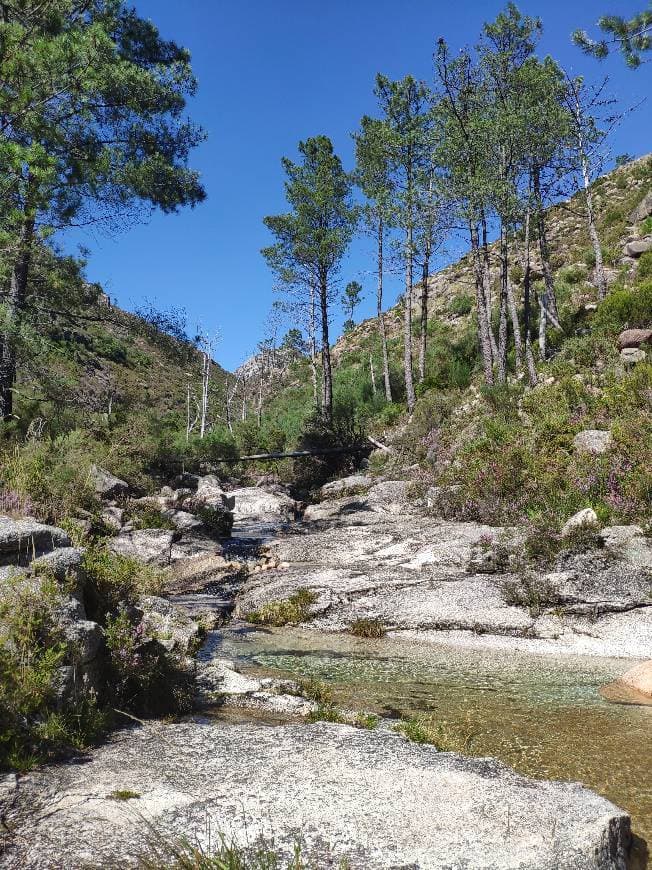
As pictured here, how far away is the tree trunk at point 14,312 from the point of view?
1131 centimetres

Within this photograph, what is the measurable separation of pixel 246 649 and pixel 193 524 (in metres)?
8.06

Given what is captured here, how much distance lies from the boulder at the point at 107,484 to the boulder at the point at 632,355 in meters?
15.2

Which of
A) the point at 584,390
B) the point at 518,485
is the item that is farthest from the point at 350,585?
the point at 584,390

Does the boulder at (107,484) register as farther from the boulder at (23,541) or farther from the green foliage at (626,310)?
the green foliage at (626,310)

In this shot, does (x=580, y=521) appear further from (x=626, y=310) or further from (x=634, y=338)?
(x=626, y=310)

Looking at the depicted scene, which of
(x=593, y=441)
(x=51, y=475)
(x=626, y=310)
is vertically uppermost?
(x=626, y=310)

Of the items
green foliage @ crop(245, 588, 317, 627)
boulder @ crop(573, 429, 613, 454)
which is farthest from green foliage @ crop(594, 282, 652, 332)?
green foliage @ crop(245, 588, 317, 627)

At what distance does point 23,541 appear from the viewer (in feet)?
17.0

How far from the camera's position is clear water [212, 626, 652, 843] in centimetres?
464

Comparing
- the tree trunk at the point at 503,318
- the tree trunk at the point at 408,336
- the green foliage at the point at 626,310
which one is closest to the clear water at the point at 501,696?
the green foliage at the point at 626,310

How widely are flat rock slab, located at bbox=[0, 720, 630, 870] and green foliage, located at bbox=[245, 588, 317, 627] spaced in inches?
228

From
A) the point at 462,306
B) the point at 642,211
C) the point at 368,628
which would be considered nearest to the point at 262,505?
the point at 368,628

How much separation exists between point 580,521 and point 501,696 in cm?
531

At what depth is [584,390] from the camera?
53.0 feet
